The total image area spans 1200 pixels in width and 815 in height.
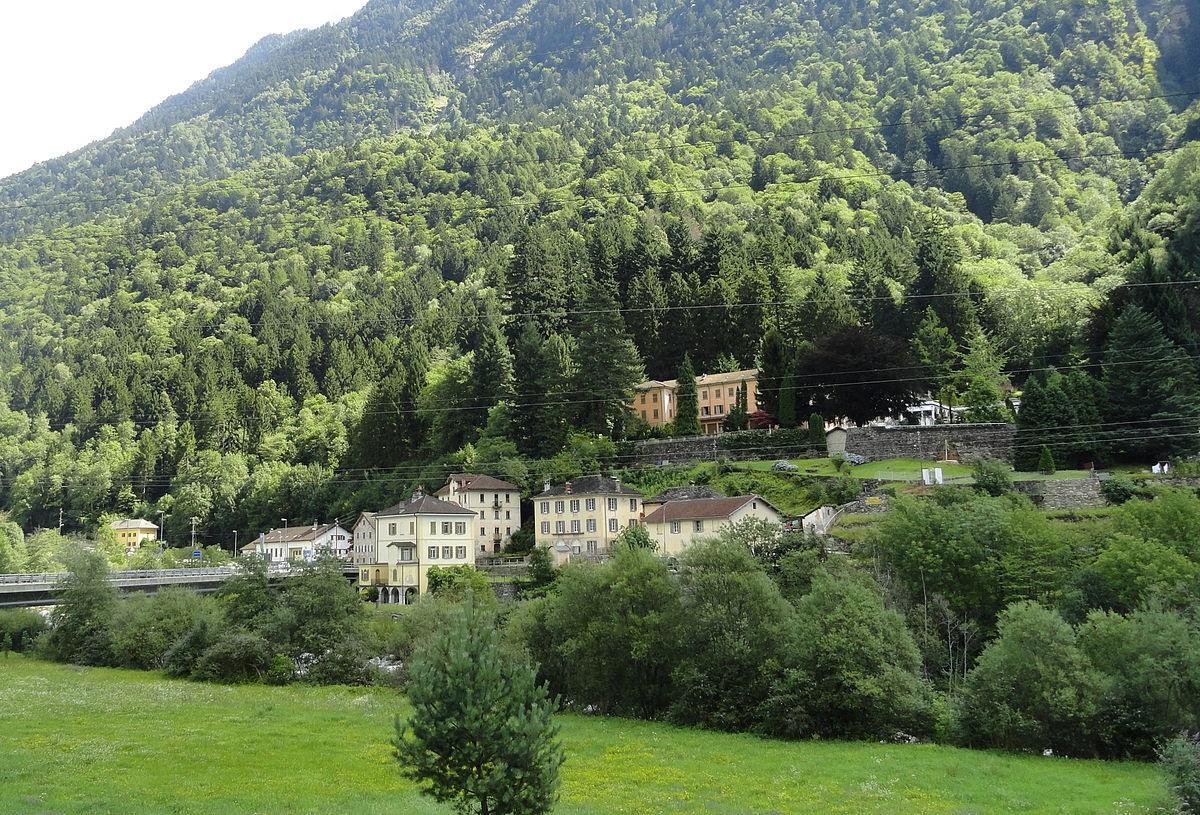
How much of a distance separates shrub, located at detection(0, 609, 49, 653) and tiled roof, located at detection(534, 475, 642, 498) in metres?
34.2

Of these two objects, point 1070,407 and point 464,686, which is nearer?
point 464,686

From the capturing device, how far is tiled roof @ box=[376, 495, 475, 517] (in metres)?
72.2

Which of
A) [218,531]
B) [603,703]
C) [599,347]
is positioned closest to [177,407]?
[218,531]

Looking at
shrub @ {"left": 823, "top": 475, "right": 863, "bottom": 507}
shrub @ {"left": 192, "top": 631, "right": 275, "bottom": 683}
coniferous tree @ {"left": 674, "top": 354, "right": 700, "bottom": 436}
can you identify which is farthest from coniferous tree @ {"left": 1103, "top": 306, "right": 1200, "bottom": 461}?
shrub @ {"left": 192, "top": 631, "right": 275, "bottom": 683}

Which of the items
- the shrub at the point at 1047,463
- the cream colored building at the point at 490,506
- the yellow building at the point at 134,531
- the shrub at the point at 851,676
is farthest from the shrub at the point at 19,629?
the shrub at the point at 1047,463

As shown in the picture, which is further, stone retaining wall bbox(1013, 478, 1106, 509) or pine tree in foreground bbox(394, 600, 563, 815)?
stone retaining wall bbox(1013, 478, 1106, 509)

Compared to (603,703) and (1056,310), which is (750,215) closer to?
(1056,310)

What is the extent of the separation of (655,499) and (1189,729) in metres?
38.0

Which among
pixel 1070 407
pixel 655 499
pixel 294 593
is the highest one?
pixel 1070 407

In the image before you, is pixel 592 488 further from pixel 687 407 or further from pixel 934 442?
pixel 934 442

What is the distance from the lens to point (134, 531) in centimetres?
11594

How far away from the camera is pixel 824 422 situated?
72.2m

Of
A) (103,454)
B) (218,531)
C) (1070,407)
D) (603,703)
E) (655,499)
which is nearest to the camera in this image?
(603,703)

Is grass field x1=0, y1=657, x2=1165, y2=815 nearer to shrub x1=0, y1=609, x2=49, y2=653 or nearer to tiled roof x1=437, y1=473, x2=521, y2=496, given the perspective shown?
shrub x1=0, y1=609, x2=49, y2=653
